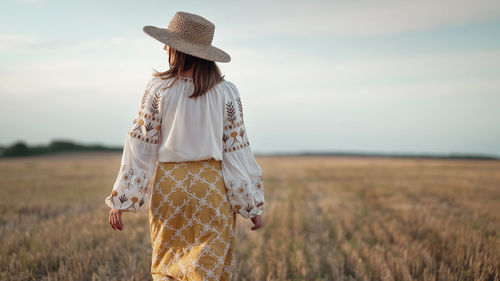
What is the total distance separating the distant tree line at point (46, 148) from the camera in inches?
1868

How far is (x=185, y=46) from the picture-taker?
2.31 meters

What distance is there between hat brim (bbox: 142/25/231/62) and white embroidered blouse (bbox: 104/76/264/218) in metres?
0.20

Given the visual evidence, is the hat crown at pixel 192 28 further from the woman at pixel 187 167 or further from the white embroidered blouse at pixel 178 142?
the white embroidered blouse at pixel 178 142

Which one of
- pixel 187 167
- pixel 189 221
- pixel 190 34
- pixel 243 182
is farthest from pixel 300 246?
pixel 190 34

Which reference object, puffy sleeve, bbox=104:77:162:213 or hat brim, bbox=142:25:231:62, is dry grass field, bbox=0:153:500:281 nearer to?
puffy sleeve, bbox=104:77:162:213

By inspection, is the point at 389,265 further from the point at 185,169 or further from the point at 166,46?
the point at 166,46

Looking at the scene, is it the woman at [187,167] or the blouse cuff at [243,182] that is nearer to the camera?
the woman at [187,167]

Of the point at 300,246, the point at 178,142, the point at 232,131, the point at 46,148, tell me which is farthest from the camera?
the point at 46,148

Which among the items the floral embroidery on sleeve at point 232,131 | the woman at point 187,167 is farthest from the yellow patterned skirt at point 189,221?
the floral embroidery on sleeve at point 232,131

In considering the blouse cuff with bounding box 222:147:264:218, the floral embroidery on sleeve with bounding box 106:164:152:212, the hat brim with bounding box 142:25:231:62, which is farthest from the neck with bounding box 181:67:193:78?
the floral embroidery on sleeve with bounding box 106:164:152:212

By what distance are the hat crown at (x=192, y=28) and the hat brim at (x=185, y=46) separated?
0.13 feet

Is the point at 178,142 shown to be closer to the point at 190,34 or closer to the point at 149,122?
the point at 149,122

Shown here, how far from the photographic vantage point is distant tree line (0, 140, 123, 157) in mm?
47438

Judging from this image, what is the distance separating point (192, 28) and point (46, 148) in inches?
2383
